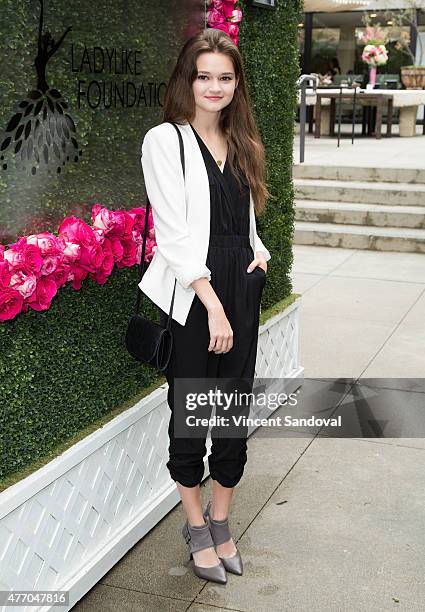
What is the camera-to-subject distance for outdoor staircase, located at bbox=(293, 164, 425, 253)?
9.49 m

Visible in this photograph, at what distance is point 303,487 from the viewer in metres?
3.94

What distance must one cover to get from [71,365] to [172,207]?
752 mm

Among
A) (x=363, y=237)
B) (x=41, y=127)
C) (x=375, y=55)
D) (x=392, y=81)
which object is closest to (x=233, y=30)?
(x=41, y=127)

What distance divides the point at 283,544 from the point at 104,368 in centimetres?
108

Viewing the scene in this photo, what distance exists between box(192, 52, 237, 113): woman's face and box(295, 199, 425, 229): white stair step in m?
7.24

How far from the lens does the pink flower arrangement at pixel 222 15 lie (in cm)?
367

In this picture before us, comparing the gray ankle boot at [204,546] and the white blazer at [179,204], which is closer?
the white blazer at [179,204]

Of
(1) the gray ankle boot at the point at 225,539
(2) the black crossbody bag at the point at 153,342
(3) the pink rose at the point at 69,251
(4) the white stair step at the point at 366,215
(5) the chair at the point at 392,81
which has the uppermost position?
(5) the chair at the point at 392,81

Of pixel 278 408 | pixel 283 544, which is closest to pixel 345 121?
pixel 278 408

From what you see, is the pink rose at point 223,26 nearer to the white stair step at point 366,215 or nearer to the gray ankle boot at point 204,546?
the gray ankle boot at point 204,546

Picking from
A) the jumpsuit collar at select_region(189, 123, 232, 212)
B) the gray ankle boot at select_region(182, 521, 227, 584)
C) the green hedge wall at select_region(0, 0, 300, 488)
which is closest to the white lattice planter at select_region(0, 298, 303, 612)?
the green hedge wall at select_region(0, 0, 300, 488)

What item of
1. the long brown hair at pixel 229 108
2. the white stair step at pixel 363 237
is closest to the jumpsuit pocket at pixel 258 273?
the long brown hair at pixel 229 108

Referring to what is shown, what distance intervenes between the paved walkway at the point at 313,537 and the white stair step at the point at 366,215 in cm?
455

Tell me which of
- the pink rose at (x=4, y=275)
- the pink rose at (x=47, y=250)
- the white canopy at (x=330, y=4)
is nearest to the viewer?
the pink rose at (x=4, y=275)
